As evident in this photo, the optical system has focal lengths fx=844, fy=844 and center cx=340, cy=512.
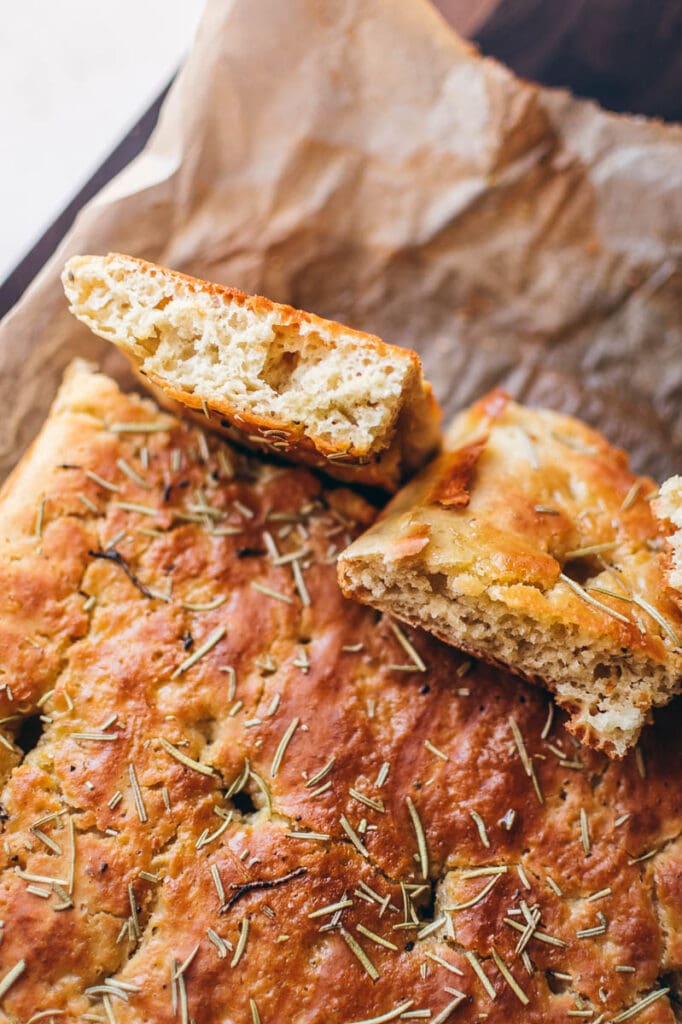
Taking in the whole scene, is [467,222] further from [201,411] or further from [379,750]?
[379,750]

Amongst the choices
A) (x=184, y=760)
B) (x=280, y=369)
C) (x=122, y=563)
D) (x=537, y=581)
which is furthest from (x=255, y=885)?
(x=280, y=369)

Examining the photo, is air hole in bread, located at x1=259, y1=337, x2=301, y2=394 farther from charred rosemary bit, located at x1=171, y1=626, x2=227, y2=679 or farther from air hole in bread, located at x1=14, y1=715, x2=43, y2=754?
air hole in bread, located at x1=14, y1=715, x2=43, y2=754

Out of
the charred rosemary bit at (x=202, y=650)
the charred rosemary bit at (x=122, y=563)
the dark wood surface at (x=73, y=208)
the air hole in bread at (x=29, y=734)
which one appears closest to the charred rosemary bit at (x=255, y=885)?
the charred rosemary bit at (x=202, y=650)

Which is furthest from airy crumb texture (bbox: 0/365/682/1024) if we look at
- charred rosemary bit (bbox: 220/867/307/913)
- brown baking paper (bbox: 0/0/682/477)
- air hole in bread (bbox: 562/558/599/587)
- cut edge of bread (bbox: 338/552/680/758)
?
brown baking paper (bbox: 0/0/682/477)

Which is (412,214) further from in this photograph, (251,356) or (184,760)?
(184,760)

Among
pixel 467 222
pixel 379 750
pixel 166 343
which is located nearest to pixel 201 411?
pixel 166 343
